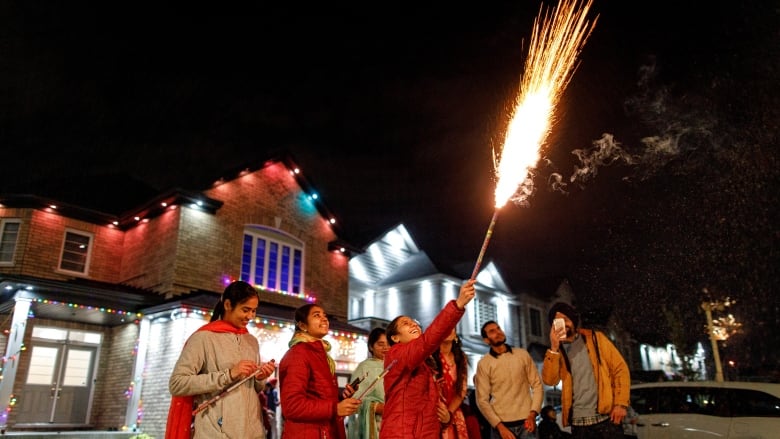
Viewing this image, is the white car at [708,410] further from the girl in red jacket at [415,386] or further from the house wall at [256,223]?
the house wall at [256,223]

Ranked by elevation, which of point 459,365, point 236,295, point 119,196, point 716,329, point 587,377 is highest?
point 119,196

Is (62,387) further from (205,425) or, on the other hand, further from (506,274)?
(506,274)

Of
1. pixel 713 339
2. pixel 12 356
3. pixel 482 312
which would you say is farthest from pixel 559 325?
pixel 482 312

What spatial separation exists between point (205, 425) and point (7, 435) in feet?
32.7

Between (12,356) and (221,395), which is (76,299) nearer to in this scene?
(12,356)

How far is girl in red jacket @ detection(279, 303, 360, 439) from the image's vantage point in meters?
3.62

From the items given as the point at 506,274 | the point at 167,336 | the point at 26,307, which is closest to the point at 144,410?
the point at 167,336

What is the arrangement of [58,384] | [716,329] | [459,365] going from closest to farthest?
[459,365], [58,384], [716,329]

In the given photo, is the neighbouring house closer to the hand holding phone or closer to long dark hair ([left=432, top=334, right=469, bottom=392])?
long dark hair ([left=432, top=334, right=469, bottom=392])

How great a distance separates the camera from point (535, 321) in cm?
3028

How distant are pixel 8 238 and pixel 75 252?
1.67 meters

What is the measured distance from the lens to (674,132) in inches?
406

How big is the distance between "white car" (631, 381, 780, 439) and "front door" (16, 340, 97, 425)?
45.2 ft

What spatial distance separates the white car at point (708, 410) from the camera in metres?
6.90
